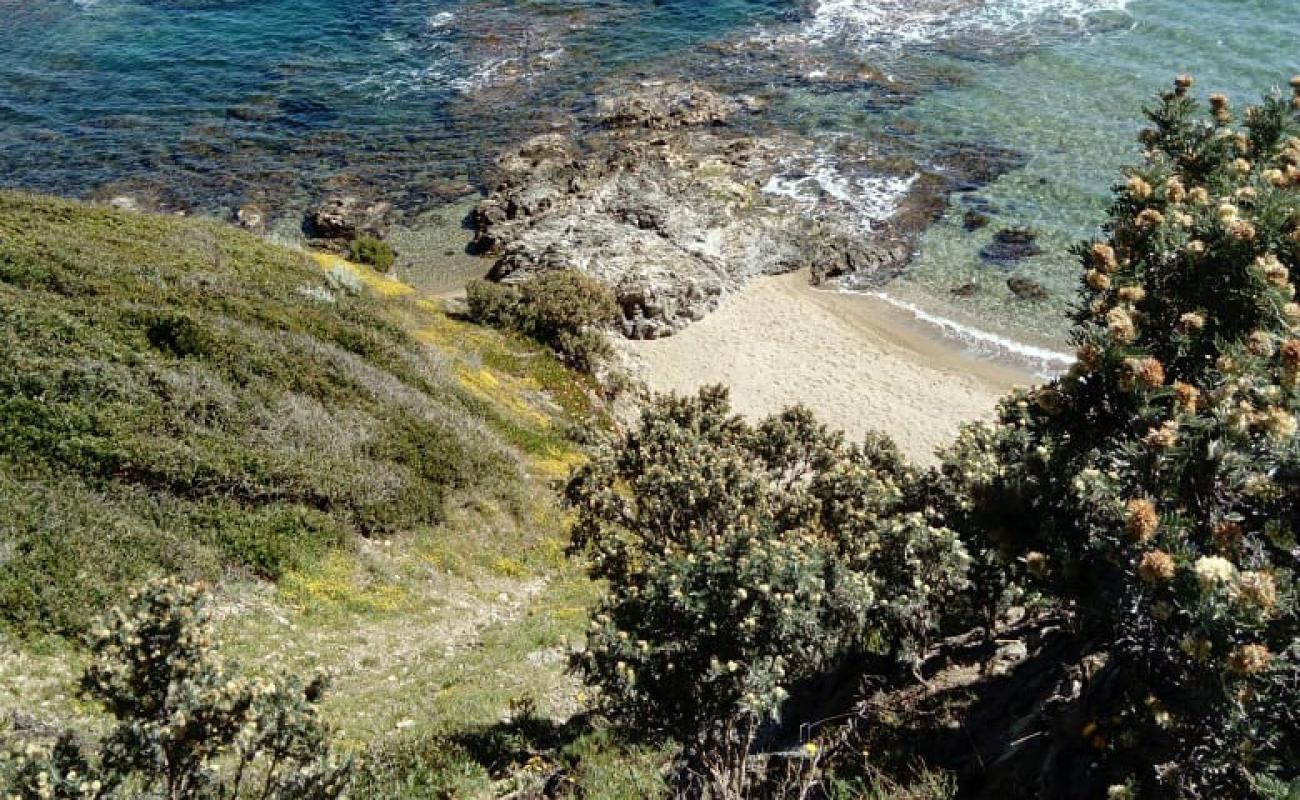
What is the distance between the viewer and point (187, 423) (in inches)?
674

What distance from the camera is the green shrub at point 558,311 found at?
28312mm

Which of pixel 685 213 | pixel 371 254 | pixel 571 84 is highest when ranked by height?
pixel 571 84

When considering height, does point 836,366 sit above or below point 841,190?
below

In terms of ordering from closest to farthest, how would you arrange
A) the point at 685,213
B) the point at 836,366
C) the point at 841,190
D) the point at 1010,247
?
1. the point at 836,366
2. the point at 1010,247
3. the point at 685,213
4. the point at 841,190

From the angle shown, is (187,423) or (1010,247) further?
(1010,247)

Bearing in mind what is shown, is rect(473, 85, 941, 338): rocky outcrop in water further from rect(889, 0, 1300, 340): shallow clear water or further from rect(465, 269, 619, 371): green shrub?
rect(889, 0, 1300, 340): shallow clear water

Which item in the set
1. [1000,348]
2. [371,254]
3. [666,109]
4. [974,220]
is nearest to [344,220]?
[371,254]

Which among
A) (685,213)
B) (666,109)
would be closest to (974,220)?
(685,213)

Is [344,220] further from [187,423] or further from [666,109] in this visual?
[187,423]

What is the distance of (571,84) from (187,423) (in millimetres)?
37517

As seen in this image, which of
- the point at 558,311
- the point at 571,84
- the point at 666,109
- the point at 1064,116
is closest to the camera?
the point at 558,311

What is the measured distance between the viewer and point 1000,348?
98.2 ft

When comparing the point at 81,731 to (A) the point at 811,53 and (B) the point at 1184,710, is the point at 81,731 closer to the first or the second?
(B) the point at 1184,710

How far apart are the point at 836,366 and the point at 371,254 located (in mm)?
17877
